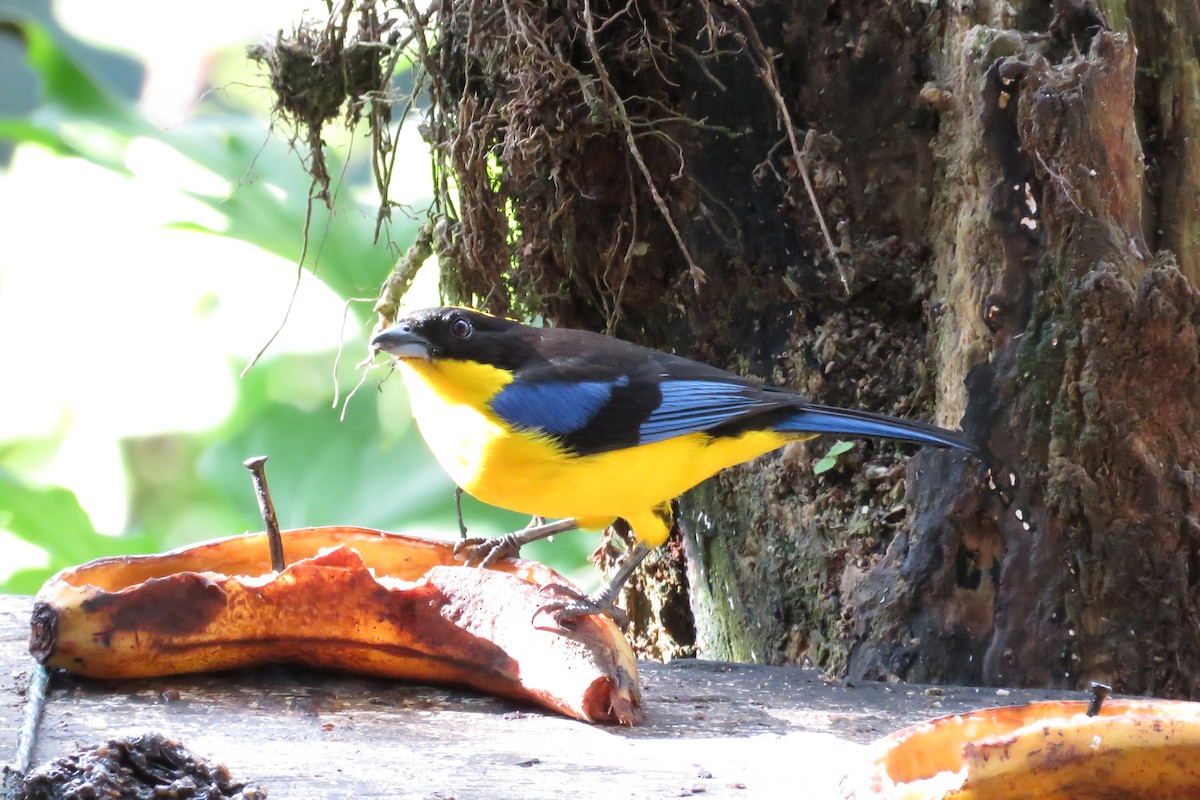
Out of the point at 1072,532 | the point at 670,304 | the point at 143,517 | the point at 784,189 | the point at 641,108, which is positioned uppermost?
the point at 641,108

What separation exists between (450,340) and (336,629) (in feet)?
3.44

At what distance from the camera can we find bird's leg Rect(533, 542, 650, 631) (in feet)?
10.4

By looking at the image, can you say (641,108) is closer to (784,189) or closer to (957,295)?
(784,189)

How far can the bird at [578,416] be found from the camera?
381 cm

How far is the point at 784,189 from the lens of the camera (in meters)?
4.23

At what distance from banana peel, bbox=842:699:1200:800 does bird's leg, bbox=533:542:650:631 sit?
3.68ft

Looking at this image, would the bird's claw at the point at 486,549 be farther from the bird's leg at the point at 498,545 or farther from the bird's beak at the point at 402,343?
the bird's beak at the point at 402,343

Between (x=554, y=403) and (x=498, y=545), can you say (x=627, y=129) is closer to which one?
(x=554, y=403)

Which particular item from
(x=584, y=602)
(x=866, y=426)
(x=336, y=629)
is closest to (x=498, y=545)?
(x=584, y=602)

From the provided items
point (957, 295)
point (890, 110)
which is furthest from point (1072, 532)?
point (890, 110)

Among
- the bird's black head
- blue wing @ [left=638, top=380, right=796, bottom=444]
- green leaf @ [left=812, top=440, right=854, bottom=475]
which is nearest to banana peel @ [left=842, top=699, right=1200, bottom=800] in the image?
blue wing @ [left=638, top=380, right=796, bottom=444]

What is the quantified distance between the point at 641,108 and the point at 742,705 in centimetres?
213

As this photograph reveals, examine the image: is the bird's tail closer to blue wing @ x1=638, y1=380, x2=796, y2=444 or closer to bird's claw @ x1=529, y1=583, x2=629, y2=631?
blue wing @ x1=638, y1=380, x2=796, y2=444

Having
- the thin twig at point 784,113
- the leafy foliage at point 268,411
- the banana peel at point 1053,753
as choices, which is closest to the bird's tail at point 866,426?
the thin twig at point 784,113
